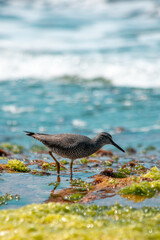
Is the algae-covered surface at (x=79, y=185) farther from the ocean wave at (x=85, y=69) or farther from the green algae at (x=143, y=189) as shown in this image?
the ocean wave at (x=85, y=69)

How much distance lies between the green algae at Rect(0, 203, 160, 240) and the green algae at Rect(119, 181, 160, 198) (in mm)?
581

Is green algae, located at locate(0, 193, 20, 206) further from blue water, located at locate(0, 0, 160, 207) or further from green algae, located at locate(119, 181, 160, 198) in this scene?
green algae, located at locate(119, 181, 160, 198)

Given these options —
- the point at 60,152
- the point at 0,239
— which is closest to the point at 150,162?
the point at 60,152

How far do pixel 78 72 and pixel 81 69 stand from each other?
0.58m

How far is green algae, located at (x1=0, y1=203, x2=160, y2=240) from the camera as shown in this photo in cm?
317

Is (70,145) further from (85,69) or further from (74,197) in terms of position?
(85,69)

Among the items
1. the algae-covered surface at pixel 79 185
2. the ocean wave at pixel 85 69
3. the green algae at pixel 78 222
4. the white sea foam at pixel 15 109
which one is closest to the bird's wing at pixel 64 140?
the algae-covered surface at pixel 79 185

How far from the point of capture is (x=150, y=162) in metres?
7.34

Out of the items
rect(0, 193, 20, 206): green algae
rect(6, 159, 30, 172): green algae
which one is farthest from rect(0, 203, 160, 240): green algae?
rect(6, 159, 30, 172): green algae

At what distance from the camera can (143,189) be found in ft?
15.1

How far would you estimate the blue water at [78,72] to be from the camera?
12.9m

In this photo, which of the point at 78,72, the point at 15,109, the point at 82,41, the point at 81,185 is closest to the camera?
the point at 81,185

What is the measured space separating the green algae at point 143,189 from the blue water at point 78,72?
463 millimetres

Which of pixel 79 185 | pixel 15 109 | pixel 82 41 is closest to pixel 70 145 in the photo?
pixel 79 185
